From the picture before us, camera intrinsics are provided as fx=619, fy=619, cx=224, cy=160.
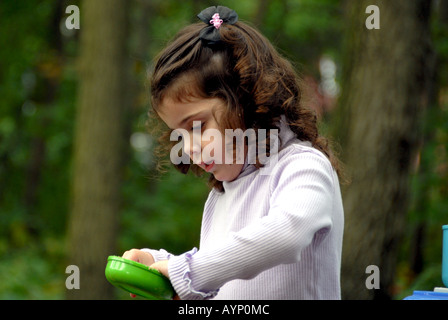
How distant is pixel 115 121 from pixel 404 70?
2.58 metres

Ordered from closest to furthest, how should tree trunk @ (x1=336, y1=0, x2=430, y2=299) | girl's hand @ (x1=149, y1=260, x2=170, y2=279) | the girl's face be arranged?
girl's hand @ (x1=149, y1=260, x2=170, y2=279)
the girl's face
tree trunk @ (x1=336, y1=0, x2=430, y2=299)

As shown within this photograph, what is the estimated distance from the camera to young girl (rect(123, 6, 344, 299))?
1536 millimetres

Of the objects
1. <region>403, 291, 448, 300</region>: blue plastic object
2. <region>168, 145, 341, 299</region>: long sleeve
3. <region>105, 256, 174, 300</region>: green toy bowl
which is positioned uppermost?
<region>168, 145, 341, 299</region>: long sleeve

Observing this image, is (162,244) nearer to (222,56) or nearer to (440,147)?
(440,147)

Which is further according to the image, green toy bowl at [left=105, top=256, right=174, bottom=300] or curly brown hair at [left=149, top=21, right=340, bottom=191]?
curly brown hair at [left=149, top=21, right=340, bottom=191]

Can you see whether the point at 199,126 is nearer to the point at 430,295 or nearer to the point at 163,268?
the point at 163,268

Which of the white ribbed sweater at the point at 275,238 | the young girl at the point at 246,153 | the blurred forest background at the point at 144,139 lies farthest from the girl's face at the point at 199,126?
the blurred forest background at the point at 144,139

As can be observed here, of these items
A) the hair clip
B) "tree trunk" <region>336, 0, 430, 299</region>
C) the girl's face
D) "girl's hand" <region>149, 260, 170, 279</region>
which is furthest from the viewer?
"tree trunk" <region>336, 0, 430, 299</region>

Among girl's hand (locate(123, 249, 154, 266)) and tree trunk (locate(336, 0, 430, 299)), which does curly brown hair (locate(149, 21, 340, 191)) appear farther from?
tree trunk (locate(336, 0, 430, 299))

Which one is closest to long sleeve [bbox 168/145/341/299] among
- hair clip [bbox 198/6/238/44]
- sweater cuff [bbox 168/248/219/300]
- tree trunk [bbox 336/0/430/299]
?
sweater cuff [bbox 168/248/219/300]

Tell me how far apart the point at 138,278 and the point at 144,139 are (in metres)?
8.51

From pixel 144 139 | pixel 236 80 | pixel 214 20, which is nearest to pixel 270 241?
pixel 236 80

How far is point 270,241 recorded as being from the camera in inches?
56.4

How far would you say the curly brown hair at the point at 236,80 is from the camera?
182 centimetres
